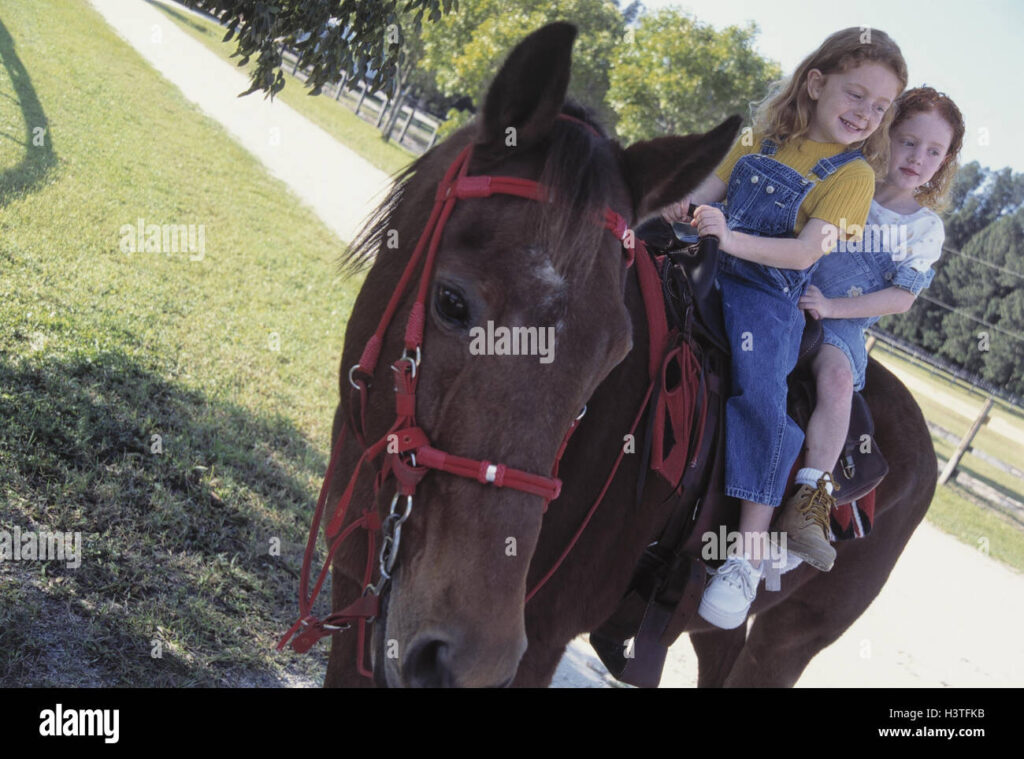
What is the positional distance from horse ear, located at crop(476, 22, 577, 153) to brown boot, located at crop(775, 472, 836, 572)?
1881mm

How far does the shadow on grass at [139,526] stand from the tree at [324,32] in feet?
7.93

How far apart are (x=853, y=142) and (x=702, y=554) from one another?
2.03m

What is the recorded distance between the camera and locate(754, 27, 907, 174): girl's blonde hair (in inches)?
134

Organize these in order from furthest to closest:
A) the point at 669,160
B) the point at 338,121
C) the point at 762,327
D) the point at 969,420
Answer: the point at 338,121 < the point at 969,420 < the point at 762,327 < the point at 669,160

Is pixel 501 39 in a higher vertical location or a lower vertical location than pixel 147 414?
higher

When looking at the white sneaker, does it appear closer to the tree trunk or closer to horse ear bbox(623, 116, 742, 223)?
horse ear bbox(623, 116, 742, 223)

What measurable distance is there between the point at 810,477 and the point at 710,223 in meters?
1.16

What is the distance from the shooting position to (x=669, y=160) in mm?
2396

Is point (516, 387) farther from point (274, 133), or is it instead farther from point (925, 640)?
point (274, 133)

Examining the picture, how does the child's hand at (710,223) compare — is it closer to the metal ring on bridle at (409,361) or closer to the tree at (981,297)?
the metal ring on bridle at (409,361)

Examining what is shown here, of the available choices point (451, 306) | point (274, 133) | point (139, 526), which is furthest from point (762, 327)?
point (274, 133)

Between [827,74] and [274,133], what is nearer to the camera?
[827,74]

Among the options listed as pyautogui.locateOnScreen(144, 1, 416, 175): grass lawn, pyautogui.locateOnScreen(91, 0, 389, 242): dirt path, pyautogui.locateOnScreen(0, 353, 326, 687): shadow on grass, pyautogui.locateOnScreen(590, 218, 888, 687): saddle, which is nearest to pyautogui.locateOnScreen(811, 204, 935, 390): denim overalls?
pyautogui.locateOnScreen(590, 218, 888, 687): saddle
